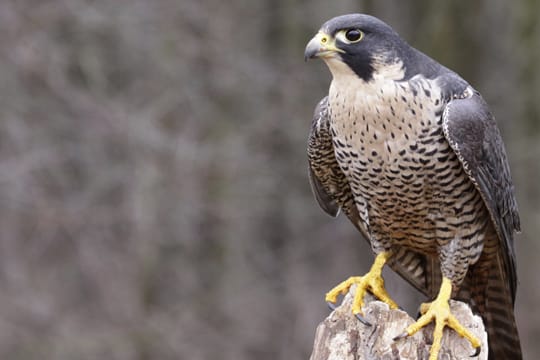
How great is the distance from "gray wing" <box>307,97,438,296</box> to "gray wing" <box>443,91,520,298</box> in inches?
17.6

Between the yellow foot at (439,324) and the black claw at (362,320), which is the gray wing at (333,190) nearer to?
the yellow foot at (439,324)

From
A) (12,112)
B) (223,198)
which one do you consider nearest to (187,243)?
(223,198)

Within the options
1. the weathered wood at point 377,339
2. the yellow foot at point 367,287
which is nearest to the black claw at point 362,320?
the weathered wood at point 377,339

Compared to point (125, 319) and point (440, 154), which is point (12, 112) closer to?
point (125, 319)

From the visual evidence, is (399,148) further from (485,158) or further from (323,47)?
(323,47)

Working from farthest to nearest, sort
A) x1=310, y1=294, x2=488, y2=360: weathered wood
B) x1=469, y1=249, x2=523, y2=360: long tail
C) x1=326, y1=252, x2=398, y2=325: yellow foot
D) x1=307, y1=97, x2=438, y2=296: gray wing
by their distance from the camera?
x1=469, y1=249, x2=523, y2=360: long tail < x1=307, y1=97, x2=438, y2=296: gray wing < x1=326, y1=252, x2=398, y2=325: yellow foot < x1=310, y1=294, x2=488, y2=360: weathered wood

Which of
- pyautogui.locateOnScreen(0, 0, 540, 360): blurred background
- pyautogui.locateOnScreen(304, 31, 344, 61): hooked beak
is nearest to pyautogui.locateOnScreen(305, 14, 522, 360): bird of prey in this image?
pyautogui.locateOnScreen(304, 31, 344, 61): hooked beak

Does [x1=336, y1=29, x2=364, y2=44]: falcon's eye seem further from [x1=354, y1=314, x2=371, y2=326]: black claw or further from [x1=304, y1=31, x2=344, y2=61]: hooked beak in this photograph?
[x1=354, y1=314, x2=371, y2=326]: black claw

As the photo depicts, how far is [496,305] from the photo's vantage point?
4.58 m

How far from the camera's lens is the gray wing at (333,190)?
4367 mm

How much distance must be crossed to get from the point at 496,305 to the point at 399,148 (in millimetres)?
1098

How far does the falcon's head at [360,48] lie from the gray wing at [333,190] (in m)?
0.38

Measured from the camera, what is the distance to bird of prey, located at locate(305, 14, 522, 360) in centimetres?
395

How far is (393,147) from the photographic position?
13.1ft
